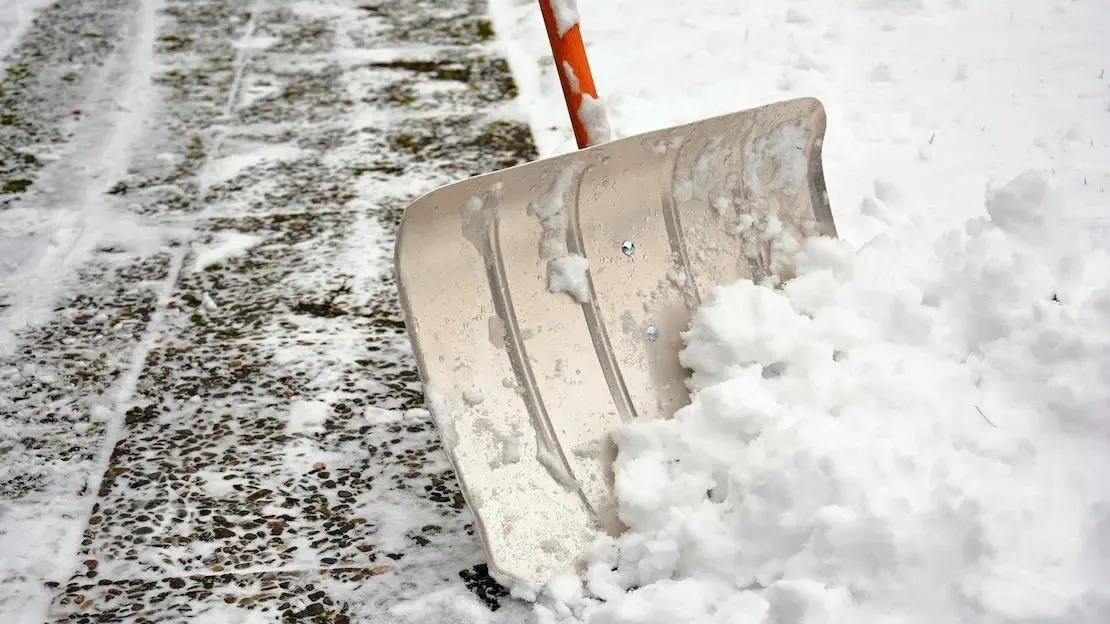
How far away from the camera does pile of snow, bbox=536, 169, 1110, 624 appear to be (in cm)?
138

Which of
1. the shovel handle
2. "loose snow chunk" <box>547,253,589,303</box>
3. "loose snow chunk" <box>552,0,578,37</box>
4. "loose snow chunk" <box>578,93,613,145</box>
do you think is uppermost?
"loose snow chunk" <box>552,0,578,37</box>

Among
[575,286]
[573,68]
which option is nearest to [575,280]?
[575,286]

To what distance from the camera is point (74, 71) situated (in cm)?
416

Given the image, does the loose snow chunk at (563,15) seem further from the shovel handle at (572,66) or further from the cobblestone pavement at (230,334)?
the cobblestone pavement at (230,334)

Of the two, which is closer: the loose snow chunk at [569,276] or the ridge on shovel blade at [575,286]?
the ridge on shovel blade at [575,286]

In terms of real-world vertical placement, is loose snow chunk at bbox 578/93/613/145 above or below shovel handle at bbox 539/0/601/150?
below

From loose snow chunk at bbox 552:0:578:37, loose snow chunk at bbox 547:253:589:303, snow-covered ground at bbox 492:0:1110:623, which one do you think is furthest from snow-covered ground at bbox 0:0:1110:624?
loose snow chunk at bbox 552:0:578:37

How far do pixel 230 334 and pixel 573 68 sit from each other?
3.54 feet

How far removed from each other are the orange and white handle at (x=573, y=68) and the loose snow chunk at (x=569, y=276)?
9.1 inches

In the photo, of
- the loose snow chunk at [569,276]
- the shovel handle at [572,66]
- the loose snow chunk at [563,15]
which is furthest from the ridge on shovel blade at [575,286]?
the loose snow chunk at [563,15]

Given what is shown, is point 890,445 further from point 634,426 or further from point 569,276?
point 569,276

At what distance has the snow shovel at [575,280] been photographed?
1646mm

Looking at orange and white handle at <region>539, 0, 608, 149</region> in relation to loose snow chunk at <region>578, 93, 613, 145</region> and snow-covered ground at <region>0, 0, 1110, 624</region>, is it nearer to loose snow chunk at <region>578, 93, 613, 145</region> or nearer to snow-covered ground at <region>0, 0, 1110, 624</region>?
loose snow chunk at <region>578, 93, 613, 145</region>

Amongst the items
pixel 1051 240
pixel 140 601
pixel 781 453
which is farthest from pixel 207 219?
pixel 1051 240
